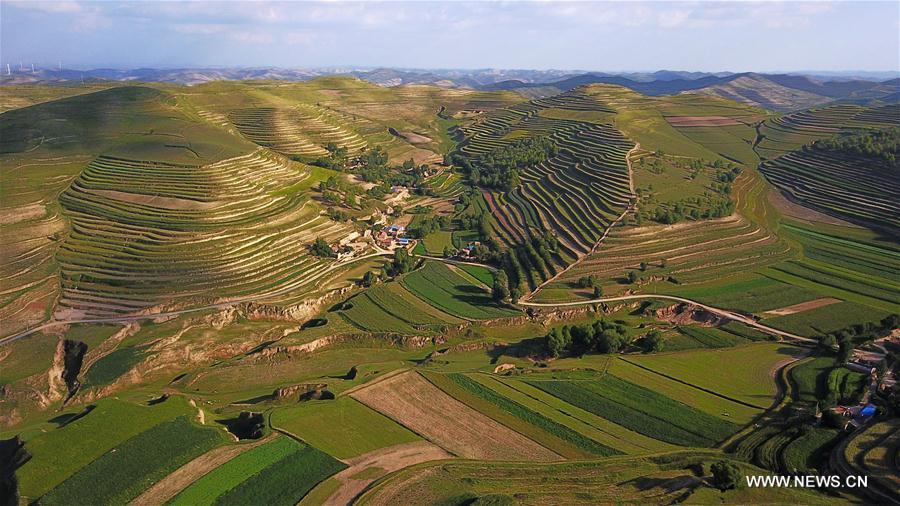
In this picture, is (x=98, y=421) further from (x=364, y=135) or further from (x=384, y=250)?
(x=364, y=135)

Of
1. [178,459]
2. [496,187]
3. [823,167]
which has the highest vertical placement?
[823,167]

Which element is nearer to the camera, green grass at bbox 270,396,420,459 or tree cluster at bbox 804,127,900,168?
green grass at bbox 270,396,420,459

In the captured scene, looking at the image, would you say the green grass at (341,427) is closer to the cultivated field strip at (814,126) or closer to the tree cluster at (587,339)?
the tree cluster at (587,339)

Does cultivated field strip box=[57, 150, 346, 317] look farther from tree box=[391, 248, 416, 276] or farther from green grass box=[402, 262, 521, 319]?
green grass box=[402, 262, 521, 319]

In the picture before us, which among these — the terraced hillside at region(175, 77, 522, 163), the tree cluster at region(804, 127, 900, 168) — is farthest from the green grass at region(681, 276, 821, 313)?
the terraced hillside at region(175, 77, 522, 163)

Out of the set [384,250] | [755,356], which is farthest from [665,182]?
[384,250]

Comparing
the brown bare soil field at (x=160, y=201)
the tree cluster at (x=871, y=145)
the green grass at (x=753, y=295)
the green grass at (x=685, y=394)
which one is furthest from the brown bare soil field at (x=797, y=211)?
the brown bare soil field at (x=160, y=201)
